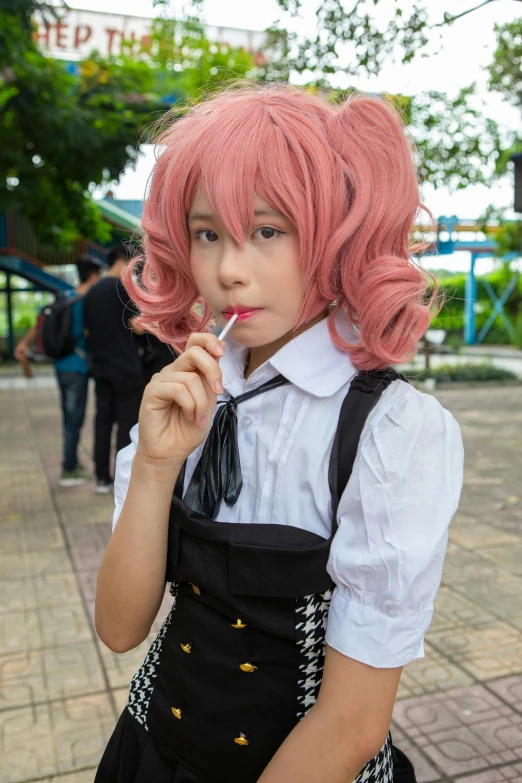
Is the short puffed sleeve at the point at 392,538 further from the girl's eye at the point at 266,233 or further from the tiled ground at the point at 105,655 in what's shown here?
the tiled ground at the point at 105,655

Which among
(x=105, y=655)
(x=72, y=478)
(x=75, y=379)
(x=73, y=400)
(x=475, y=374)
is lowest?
(x=475, y=374)

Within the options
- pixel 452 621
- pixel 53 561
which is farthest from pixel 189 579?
pixel 53 561

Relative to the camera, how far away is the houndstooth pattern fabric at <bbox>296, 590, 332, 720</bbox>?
1062mm

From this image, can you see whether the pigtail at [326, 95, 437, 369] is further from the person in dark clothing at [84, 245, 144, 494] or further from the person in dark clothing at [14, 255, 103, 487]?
the person in dark clothing at [14, 255, 103, 487]

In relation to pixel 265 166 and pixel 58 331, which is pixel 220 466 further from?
pixel 58 331

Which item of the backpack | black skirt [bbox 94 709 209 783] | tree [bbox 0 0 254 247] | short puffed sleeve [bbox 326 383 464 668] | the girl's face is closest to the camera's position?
short puffed sleeve [bbox 326 383 464 668]

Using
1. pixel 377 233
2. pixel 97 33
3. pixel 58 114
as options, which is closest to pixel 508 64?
pixel 58 114

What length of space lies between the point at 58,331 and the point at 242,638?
4.75 m

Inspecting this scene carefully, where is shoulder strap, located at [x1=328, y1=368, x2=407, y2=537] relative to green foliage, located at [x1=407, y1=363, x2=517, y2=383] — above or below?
above

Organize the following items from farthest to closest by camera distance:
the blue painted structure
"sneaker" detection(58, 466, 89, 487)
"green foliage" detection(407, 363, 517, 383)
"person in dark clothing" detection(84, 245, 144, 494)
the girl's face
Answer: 1. the blue painted structure
2. "green foliage" detection(407, 363, 517, 383)
3. "sneaker" detection(58, 466, 89, 487)
4. "person in dark clothing" detection(84, 245, 144, 494)
5. the girl's face

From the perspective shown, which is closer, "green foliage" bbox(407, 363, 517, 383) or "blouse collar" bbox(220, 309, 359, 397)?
"blouse collar" bbox(220, 309, 359, 397)

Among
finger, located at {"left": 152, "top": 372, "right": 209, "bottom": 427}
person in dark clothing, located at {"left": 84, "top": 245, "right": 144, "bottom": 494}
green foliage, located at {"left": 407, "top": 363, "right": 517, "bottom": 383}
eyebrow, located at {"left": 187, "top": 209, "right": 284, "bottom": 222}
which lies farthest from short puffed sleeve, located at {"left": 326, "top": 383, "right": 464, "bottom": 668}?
green foliage, located at {"left": 407, "top": 363, "right": 517, "bottom": 383}

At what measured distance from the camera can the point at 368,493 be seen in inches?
39.2

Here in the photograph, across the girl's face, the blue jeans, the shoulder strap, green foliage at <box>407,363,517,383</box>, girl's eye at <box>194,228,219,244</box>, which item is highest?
girl's eye at <box>194,228,219,244</box>
